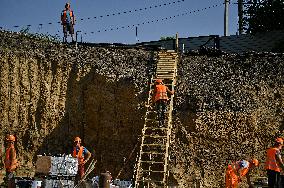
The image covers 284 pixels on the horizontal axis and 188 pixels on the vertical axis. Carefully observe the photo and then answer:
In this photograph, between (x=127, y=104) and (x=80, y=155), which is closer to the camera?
(x=80, y=155)

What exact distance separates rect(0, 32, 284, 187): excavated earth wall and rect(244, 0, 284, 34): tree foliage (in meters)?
8.32

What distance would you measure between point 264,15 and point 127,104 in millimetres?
13304

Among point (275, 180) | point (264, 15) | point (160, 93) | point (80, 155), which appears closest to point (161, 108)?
point (160, 93)

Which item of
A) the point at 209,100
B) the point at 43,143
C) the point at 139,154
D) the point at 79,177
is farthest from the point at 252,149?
the point at 43,143

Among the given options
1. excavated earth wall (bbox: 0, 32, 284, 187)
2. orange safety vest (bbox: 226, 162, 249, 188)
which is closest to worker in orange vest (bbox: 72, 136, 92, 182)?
excavated earth wall (bbox: 0, 32, 284, 187)

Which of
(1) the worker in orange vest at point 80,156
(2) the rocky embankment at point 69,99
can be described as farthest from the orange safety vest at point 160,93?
(1) the worker in orange vest at point 80,156

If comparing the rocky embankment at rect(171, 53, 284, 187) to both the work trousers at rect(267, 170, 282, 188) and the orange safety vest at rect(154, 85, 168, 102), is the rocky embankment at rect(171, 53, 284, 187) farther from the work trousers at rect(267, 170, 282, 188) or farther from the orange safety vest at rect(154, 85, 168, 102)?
the work trousers at rect(267, 170, 282, 188)

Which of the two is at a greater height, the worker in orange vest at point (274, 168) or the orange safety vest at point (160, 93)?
the orange safety vest at point (160, 93)

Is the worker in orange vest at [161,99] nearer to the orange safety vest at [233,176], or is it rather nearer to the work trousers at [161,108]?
the work trousers at [161,108]

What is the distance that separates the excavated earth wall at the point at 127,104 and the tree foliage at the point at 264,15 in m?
8.32

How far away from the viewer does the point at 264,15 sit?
2538cm

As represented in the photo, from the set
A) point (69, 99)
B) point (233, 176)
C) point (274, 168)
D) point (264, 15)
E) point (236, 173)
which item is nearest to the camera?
point (274, 168)

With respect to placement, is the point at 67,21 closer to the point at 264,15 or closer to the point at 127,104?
the point at 127,104

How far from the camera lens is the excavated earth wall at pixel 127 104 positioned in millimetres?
15375
